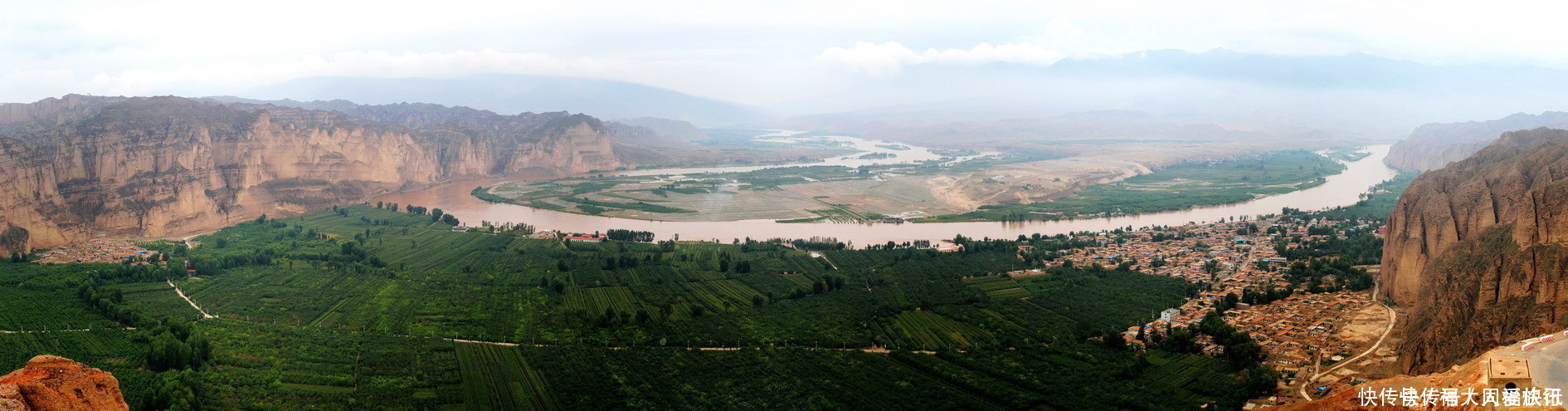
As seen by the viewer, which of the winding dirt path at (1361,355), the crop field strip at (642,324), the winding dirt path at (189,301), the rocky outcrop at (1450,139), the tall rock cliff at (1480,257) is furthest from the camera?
the rocky outcrop at (1450,139)

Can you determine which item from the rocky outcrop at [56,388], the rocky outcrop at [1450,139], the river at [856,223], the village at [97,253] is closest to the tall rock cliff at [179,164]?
the village at [97,253]

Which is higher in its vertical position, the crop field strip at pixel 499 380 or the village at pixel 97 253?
the village at pixel 97 253

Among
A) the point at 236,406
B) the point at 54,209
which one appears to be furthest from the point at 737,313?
the point at 54,209

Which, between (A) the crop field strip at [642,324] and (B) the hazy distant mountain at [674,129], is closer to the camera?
(A) the crop field strip at [642,324]

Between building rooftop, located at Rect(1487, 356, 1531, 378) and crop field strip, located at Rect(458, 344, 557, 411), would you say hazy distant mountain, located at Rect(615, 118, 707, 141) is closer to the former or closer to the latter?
crop field strip, located at Rect(458, 344, 557, 411)

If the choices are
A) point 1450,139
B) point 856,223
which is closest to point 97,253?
point 856,223

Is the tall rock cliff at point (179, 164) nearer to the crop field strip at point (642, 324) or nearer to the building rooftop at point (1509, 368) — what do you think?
the crop field strip at point (642, 324)

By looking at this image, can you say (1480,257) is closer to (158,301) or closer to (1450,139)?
(158,301)

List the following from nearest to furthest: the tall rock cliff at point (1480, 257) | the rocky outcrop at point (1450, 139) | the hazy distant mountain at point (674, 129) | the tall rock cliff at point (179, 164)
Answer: the tall rock cliff at point (1480, 257) → the tall rock cliff at point (179, 164) → the rocky outcrop at point (1450, 139) → the hazy distant mountain at point (674, 129)
